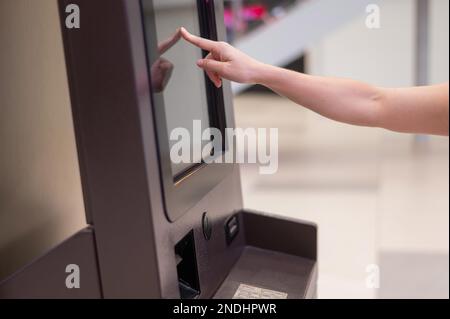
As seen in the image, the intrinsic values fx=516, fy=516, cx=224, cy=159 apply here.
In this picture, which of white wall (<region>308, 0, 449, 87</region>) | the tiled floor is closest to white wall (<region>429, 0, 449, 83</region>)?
white wall (<region>308, 0, 449, 87</region>)

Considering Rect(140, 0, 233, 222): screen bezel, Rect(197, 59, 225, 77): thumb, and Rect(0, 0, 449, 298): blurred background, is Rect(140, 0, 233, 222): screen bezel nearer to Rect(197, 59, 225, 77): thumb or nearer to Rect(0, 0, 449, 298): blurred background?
Rect(197, 59, 225, 77): thumb

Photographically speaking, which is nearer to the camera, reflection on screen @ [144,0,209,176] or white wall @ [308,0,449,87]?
reflection on screen @ [144,0,209,176]

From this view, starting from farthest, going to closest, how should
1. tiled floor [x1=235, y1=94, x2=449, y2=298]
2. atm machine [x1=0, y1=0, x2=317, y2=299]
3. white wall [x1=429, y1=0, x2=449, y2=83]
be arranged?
white wall [x1=429, y1=0, x2=449, y2=83] < tiled floor [x1=235, y1=94, x2=449, y2=298] < atm machine [x1=0, y1=0, x2=317, y2=299]

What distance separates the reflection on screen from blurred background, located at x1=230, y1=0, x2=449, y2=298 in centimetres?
108

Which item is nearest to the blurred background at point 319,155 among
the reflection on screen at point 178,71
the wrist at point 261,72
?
the reflection on screen at point 178,71

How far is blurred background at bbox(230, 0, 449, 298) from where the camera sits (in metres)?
1.90

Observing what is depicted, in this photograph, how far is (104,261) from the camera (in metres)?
0.60

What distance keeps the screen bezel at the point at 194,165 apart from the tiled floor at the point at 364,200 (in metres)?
1.00

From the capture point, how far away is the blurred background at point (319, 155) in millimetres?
737

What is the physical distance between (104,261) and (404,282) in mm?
1411

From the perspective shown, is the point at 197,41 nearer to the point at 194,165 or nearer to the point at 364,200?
the point at 194,165

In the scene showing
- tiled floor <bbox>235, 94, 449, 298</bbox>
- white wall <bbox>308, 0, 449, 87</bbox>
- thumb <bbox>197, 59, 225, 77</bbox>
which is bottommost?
tiled floor <bbox>235, 94, 449, 298</bbox>

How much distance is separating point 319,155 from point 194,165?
298 centimetres

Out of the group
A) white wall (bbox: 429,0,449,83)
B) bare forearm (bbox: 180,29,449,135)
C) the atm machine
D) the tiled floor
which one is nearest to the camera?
the atm machine
